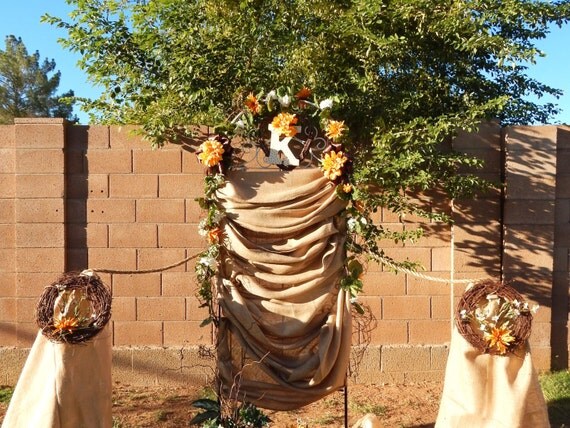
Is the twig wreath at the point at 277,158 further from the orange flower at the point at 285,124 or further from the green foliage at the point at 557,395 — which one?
the green foliage at the point at 557,395

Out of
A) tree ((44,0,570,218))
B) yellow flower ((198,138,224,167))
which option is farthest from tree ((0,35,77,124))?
yellow flower ((198,138,224,167))

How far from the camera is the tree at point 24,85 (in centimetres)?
1833

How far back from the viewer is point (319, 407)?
4.50 m

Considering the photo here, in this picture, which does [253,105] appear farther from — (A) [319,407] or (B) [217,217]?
(A) [319,407]

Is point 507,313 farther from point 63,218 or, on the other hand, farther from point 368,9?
point 63,218

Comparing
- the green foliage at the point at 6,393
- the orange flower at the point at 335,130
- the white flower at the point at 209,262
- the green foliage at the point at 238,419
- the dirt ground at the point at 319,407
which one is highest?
the orange flower at the point at 335,130

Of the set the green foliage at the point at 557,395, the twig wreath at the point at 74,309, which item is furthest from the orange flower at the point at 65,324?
the green foliage at the point at 557,395

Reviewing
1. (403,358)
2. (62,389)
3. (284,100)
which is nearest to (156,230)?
(284,100)

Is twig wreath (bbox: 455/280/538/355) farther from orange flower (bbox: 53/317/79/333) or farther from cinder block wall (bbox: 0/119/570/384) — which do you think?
orange flower (bbox: 53/317/79/333)

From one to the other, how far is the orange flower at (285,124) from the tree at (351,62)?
34.7 inches

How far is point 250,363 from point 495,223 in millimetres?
2368

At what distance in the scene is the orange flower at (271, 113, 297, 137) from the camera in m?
3.48

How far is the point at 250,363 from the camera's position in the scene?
3.49 meters

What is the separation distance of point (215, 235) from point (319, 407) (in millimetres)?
1782
